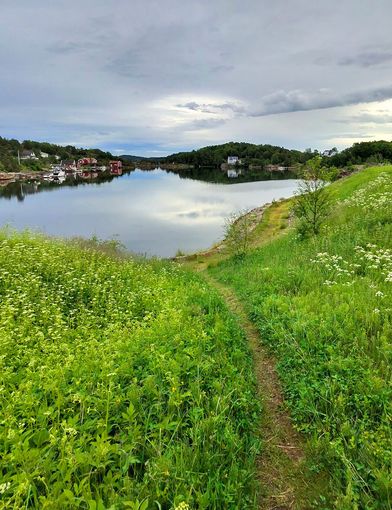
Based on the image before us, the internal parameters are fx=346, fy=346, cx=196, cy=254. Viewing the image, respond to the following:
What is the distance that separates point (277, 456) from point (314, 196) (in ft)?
40.6

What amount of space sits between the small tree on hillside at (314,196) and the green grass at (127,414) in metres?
9.20

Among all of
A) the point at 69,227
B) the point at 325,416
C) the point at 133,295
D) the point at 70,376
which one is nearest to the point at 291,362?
the point at 325,416

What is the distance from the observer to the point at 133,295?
27.2 ft

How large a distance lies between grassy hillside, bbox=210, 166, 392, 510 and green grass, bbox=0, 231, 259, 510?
0.77 metres

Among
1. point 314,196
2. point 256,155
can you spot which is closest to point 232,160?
point 256,155

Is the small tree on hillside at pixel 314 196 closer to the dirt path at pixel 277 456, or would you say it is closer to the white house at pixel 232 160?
the dirt path at pixel 277 456

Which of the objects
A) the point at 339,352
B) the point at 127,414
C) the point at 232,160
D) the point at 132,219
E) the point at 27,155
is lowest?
the point at 132,219

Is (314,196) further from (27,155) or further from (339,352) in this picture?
(27,155)

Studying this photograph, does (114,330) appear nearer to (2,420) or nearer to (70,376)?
(70,376)

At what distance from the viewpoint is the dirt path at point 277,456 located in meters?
3.60

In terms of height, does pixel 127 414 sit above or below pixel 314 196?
below

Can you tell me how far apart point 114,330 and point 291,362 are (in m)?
3.09

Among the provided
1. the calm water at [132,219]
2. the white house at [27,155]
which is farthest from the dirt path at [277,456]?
the white house at [27,155]

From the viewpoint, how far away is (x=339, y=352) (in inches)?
217
